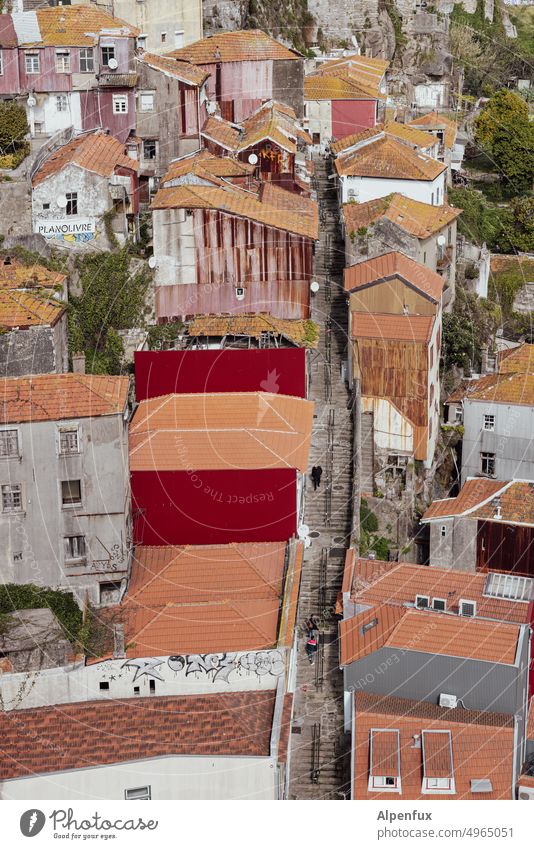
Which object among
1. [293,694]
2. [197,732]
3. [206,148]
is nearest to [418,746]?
[293,694]

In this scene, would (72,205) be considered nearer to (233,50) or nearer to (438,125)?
(233,50)

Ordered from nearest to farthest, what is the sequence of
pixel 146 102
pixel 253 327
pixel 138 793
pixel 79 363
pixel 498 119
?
pixel 138 793 < pixel 79 363 < pixel 253 327 < pixel 146 102 < pixel 498 119

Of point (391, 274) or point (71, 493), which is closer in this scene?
point (71, 493)

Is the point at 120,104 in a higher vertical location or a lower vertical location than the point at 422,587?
higher

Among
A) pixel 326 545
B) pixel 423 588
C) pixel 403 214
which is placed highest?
pixel 403 214

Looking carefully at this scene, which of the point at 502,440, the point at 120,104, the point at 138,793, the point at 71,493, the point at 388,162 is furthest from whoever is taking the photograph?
the point at 388,162

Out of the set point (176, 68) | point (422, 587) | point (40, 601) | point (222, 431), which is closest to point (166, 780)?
point (40, 601)
